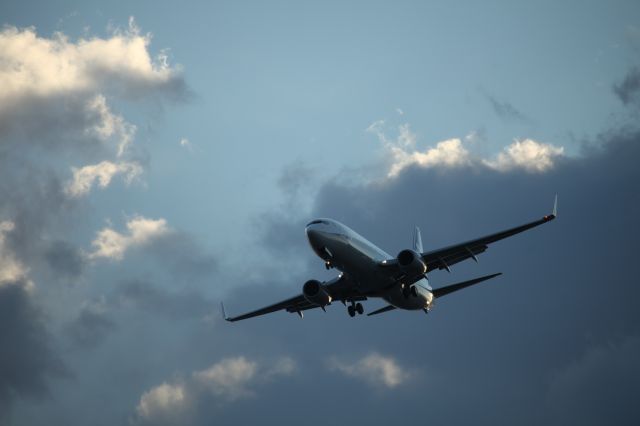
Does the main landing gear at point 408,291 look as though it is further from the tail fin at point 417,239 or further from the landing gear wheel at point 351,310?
the tail fin at point 417,239

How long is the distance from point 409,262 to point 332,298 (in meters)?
8.85

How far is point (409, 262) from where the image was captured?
5191cm

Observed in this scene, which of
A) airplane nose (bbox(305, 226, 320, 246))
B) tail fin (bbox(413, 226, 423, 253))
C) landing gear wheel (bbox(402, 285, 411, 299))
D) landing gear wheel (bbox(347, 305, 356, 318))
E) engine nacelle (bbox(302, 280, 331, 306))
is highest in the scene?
tail fin (bbox(413, 226, 423, 253))

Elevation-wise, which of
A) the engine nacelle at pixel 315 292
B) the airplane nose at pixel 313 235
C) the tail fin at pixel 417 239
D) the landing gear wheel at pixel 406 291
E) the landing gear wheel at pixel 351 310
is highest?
the tail fin at pixel 417 239

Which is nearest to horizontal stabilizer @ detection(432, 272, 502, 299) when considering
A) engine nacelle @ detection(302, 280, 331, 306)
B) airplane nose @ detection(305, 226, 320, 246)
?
engine nacelle @ detection(302, 280, 331, 306)

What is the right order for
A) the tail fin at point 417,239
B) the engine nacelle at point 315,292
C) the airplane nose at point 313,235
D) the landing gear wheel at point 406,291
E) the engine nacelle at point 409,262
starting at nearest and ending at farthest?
the airplane nose at point 313,235 → the engine nacelle at point 409,262 → the landing gear wheel at point 406,291 → the engine nacelle at point 315,292 → the tail fin at point 417,239

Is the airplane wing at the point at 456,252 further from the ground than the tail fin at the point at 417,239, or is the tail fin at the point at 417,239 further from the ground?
the tail fin at the point at 417,239

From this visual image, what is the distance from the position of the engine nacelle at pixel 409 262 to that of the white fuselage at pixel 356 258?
177cm

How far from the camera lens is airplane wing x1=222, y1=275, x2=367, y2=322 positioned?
57562 mm

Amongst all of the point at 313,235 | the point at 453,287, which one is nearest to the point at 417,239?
the point at 453,287

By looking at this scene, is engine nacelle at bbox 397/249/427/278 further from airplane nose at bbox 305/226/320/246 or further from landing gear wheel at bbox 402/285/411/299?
airplane nose at bbox 305/226/320/246

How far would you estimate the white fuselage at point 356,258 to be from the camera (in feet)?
166

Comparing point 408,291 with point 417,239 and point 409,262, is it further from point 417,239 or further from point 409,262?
point 417,239

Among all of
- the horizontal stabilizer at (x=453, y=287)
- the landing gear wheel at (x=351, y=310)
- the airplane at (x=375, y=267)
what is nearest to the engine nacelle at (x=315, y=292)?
the airplane at (x=375, y=267)
